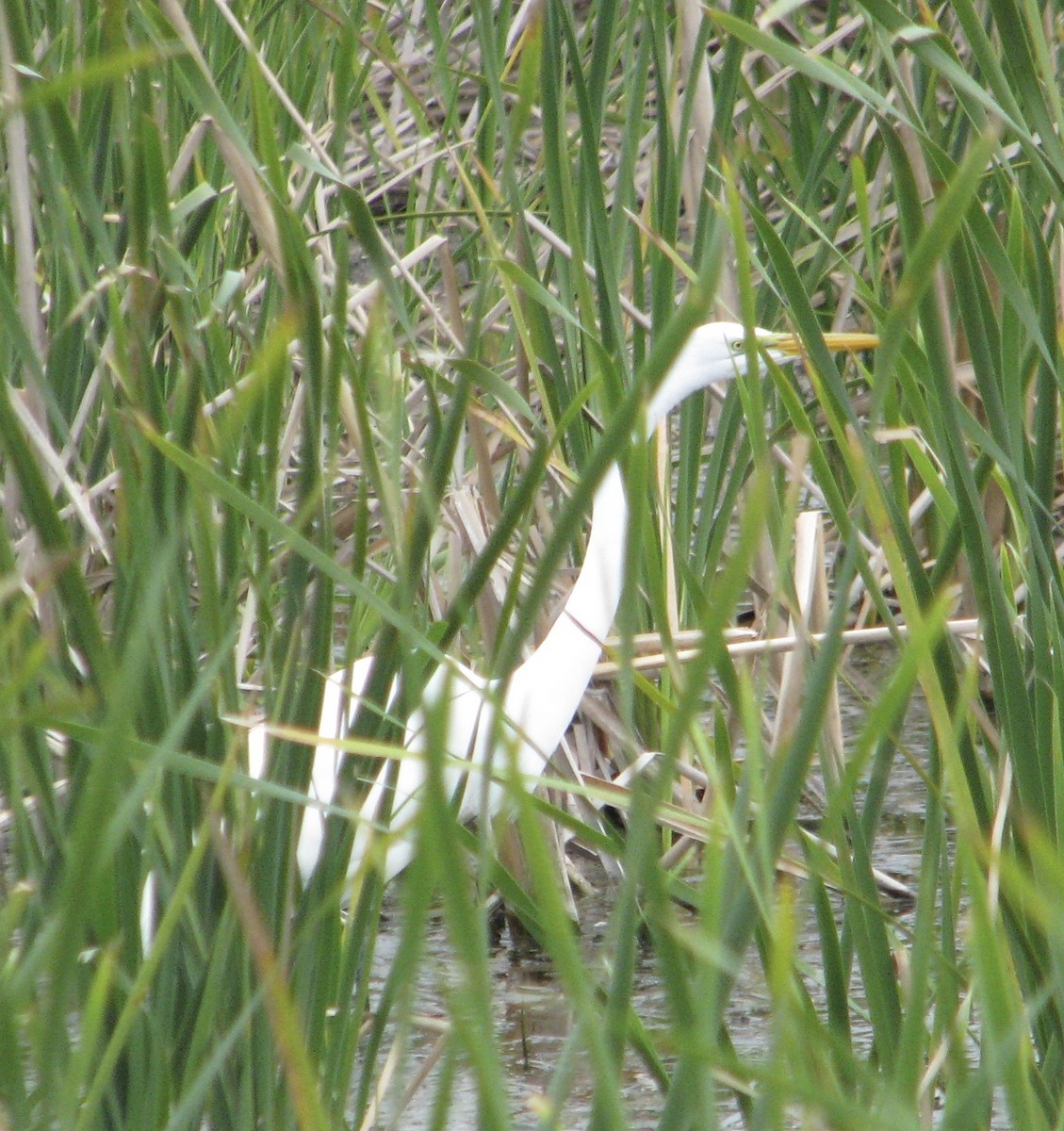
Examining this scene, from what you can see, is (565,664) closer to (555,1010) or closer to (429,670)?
(555,1010)

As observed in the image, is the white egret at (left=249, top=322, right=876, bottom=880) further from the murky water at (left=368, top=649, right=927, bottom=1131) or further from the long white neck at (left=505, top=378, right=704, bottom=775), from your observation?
the murky water at (left=368, top=649, right=927, bottom=1131)

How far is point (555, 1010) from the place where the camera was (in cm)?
151

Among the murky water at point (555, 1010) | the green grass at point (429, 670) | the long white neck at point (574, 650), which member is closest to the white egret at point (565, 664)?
the long white neck at point (574, 650)

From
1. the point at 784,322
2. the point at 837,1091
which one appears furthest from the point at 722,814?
the point at 784,322

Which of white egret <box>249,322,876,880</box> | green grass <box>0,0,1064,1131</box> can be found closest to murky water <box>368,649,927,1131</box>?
white egret <box>249,322,876,880</box>

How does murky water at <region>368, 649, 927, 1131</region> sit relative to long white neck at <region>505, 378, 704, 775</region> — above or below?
below

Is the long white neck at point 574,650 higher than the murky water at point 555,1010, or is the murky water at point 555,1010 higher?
the long white neck at point 574,650

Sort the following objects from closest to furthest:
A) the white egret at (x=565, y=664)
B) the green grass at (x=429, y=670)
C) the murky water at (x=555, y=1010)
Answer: the green grass at (x=429, y=670), the murky water at (x=555, y=1010), the white egret at (x=565, y=664)

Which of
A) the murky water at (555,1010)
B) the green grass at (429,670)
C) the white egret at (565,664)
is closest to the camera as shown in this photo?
the green grass at (429,670)

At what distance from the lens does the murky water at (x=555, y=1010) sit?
1327 mm

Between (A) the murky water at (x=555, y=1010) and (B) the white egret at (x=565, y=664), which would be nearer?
(A) the murky water at (x=555, y=1010)

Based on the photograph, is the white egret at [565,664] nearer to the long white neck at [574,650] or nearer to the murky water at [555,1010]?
the long white neck at [574,650]

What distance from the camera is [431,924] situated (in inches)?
70.1

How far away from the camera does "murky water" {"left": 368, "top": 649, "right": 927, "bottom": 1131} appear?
1327 mm
